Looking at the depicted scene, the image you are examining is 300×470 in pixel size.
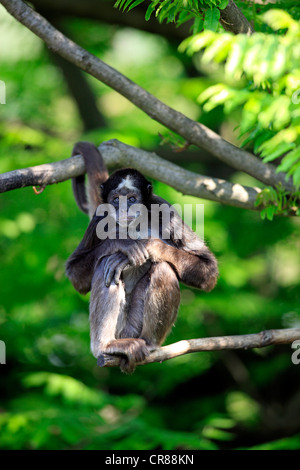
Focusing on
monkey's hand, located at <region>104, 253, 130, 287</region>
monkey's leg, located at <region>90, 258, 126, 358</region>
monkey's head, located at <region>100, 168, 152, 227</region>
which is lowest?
monkey's leg, located at <region>90, 258, 126, 358</region>

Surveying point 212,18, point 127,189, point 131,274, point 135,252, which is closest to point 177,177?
point 127,189

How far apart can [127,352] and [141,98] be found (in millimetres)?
3077

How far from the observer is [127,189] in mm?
6910

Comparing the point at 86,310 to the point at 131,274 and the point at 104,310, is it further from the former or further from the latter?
the point at 104,310

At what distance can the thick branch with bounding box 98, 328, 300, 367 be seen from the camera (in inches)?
225

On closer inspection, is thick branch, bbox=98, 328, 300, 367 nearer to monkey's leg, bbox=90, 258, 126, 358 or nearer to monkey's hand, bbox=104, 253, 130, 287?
monkey's leg, bbox=90, 258, 126, 358

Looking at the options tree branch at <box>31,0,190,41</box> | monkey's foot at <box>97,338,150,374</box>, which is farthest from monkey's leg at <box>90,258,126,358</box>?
tree branch at <box>31,0,190,41</box>

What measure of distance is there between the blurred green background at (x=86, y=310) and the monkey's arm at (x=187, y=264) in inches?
129

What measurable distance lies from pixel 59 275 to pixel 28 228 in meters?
1.16

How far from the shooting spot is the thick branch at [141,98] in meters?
6.72

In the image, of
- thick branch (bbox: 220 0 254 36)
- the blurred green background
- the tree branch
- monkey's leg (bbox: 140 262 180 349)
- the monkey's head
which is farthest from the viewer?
the tree branch

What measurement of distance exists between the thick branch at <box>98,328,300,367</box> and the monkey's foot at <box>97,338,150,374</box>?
0.14 ft

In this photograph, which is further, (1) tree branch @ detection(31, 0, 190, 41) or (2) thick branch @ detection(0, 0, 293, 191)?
(1) tree branch @ detection(31, 0, 190, 41)

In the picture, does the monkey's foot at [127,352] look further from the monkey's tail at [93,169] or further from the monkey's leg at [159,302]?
the monkey's tail at [93,169]
